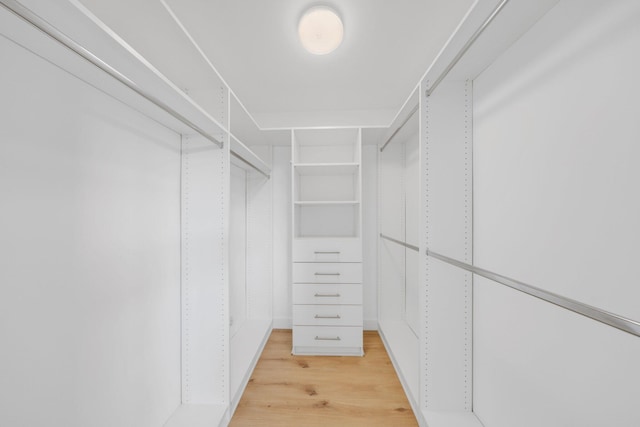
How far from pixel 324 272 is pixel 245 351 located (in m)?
0.90

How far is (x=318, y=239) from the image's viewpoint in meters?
2.15

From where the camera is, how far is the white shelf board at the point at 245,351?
1.59m

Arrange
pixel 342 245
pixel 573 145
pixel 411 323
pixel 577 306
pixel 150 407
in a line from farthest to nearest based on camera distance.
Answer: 1. pixel 411 323
2. pixel 342 245
3. pixel 150 407
4. pixel 573 145
5. pixel 577 306

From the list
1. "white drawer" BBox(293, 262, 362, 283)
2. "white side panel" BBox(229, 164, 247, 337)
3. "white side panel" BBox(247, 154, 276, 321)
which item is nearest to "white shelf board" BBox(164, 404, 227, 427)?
"white side panel" BBox(229, 164, 247, 337)

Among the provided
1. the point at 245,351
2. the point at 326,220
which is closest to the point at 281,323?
the point at 245,351

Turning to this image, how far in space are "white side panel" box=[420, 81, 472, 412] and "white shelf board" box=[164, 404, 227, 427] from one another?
43.1 inches

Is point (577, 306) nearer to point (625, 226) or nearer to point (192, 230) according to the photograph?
point (625, 226)

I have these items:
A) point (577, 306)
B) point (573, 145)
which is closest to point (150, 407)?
point (577, 306)

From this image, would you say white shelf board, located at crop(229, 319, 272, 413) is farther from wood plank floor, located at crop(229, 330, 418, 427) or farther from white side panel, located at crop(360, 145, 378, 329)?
white side panel, located at crop(360, 145, 378, 329)

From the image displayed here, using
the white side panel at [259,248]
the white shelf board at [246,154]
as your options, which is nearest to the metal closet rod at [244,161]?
the white shelf board at [246,154]

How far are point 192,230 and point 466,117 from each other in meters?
1.64

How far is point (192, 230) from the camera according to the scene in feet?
4.63

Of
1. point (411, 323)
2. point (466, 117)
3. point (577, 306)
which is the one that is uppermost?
point (466, 117)

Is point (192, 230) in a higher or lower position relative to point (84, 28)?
lower
